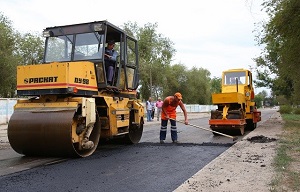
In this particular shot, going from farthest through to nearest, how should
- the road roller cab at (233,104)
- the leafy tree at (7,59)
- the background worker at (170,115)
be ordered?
the leafy tree at (7,59), the road roller cab at (233,104), the background worker at (170,115)

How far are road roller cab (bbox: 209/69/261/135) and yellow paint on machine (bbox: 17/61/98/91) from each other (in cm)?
653

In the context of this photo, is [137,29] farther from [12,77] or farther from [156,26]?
[12,77]

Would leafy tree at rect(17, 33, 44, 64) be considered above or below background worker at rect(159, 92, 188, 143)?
above

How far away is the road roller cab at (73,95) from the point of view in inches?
278

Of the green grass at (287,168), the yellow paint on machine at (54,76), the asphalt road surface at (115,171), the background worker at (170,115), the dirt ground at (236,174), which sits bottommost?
the asphalt road surface at (115,171)

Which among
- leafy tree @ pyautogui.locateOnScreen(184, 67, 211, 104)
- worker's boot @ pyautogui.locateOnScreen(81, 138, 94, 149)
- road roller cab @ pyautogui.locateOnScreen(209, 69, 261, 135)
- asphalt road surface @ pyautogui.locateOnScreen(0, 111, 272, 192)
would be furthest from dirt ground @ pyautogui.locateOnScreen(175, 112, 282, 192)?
leafy tree @ pyautogui.locateOnScreen(184, 67, 211, 104)

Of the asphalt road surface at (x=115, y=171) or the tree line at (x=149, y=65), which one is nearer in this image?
the asphalt road surface at (x=115, y=171)

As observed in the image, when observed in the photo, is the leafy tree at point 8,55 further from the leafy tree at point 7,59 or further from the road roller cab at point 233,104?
the road roller cab at point 233,104

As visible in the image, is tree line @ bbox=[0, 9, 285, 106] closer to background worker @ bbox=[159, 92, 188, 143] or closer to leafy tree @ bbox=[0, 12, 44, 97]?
leafy tree @ bbox=[0, 12, 44, 97]

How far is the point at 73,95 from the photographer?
7535mm

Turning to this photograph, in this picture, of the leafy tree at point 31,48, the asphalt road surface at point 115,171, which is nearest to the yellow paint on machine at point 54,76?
the asphalt road surface at point 115,171

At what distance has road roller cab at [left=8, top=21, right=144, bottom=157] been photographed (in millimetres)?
7059

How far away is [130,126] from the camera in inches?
393

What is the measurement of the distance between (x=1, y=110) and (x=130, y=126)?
33.7ft
